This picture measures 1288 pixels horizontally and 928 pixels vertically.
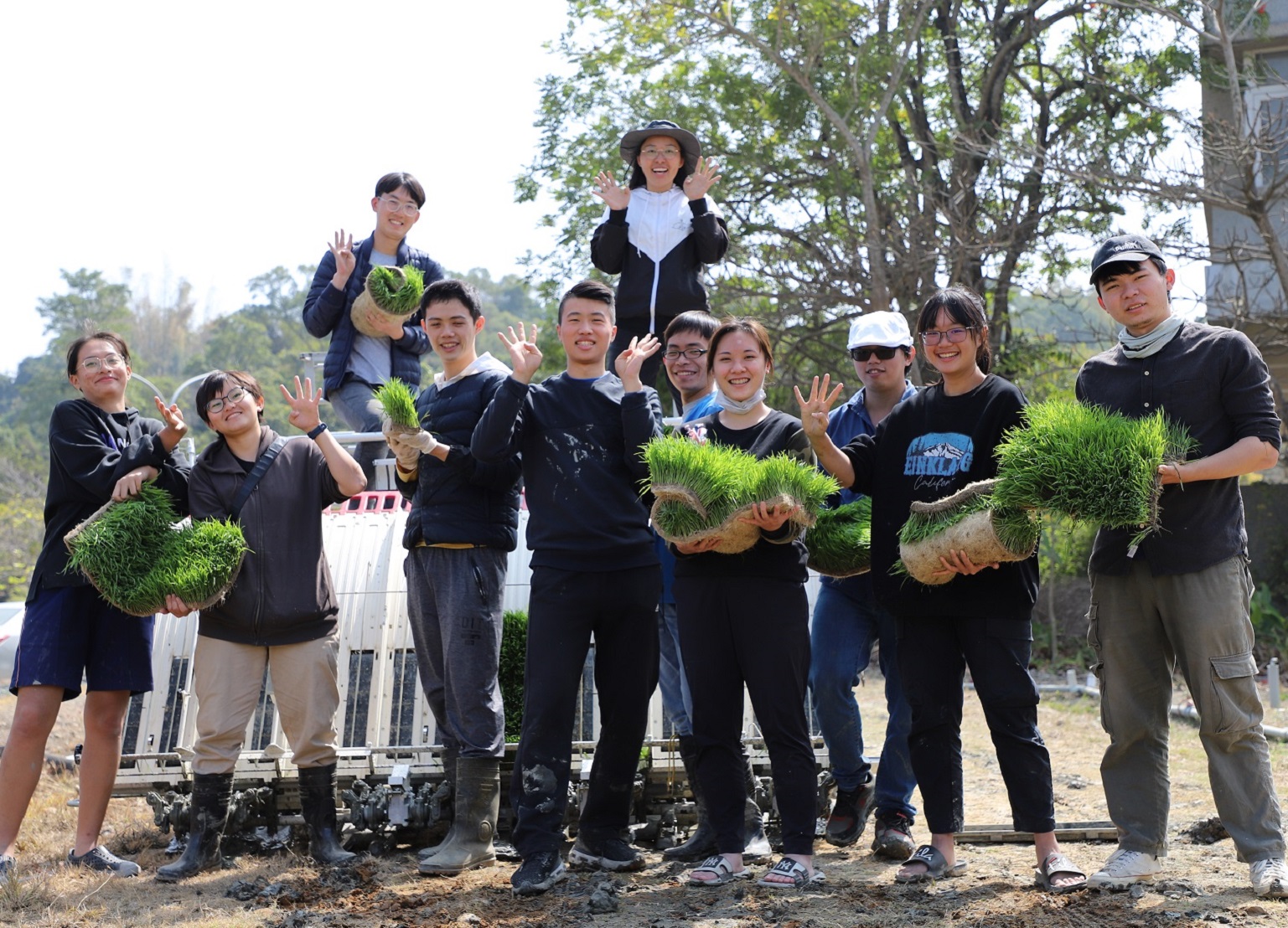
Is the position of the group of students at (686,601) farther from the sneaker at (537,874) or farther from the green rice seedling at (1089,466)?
the green rice seedling at (1089,466)

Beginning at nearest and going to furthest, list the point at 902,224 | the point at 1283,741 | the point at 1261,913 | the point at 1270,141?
the point at 1261,913 < the point at 1283,741 < the point at 1270,141 < the point at 902,224

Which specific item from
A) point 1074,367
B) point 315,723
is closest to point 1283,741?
point 315,723

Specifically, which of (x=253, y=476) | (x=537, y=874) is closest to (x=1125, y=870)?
(x=537, y=874)

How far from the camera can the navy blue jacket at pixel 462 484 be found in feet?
17.5

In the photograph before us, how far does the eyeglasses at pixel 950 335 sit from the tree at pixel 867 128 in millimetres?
11998

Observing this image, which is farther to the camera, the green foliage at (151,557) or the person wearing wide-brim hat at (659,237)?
the person wearing wide-brim hat at (659,237)

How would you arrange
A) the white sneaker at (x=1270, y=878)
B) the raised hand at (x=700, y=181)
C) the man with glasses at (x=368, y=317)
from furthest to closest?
the man with glasses at (x=368, y=317), the raised hand at (x=700, y=181), the white sneaker at (x=1270, y=878)

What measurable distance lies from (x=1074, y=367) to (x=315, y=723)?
1618 cm

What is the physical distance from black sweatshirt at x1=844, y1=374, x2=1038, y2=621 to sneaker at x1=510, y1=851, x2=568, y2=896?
64.8 inches

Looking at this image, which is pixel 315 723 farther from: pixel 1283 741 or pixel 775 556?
pixel 1283 741

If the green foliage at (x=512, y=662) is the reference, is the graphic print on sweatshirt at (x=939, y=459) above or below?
above

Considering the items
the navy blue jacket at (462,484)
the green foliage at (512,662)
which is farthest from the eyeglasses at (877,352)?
the green foliage at (512,662)

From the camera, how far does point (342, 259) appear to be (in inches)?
266

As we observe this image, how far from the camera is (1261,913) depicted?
4.19 meters
